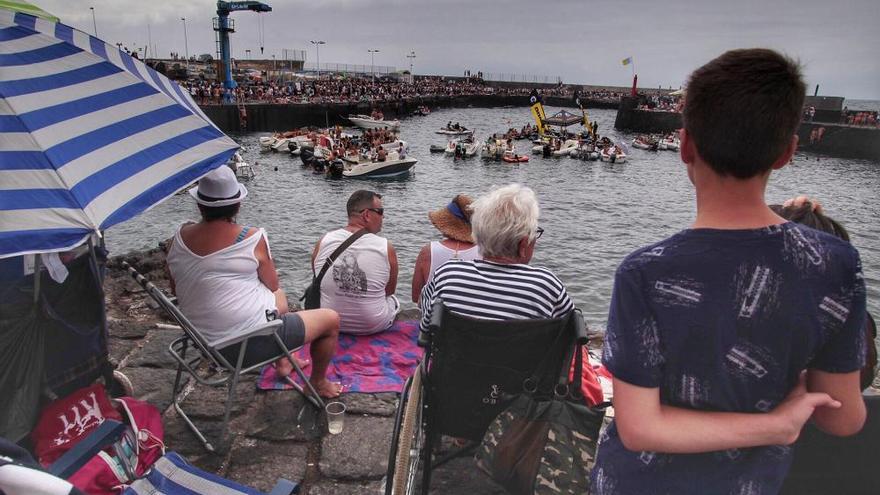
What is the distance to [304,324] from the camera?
330cm

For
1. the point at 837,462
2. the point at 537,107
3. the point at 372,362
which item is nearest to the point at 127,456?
the point at 372,362

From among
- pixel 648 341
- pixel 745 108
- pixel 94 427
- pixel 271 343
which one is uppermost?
pixel 745 108

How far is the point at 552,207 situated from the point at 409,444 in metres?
20.9

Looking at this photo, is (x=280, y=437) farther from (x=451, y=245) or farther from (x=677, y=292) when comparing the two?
(x=677, y=292)

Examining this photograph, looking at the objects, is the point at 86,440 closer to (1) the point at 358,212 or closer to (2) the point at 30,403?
(2) the point at 30,403

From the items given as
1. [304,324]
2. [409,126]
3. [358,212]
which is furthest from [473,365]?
[409,126]

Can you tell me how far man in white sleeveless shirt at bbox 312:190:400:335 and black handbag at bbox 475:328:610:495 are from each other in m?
2.09

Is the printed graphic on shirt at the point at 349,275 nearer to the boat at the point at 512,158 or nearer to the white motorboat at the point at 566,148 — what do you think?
the boat at the point at 512,158

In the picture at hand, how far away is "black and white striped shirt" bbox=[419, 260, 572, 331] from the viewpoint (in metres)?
2.50

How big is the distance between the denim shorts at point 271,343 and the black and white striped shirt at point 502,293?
1.01 m

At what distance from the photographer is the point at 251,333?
9.61 feet

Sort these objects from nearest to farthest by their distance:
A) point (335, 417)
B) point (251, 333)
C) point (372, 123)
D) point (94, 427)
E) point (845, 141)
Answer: point (94, 427) < point (251, 333) < point (335, 417) < point (845, 141) < point (372, 123)

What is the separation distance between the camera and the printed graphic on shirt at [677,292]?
3.97 ft

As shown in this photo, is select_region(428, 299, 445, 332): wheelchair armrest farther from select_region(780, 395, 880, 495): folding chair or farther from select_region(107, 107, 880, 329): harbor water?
select_region(107, 107, 880, 329): harbor water
